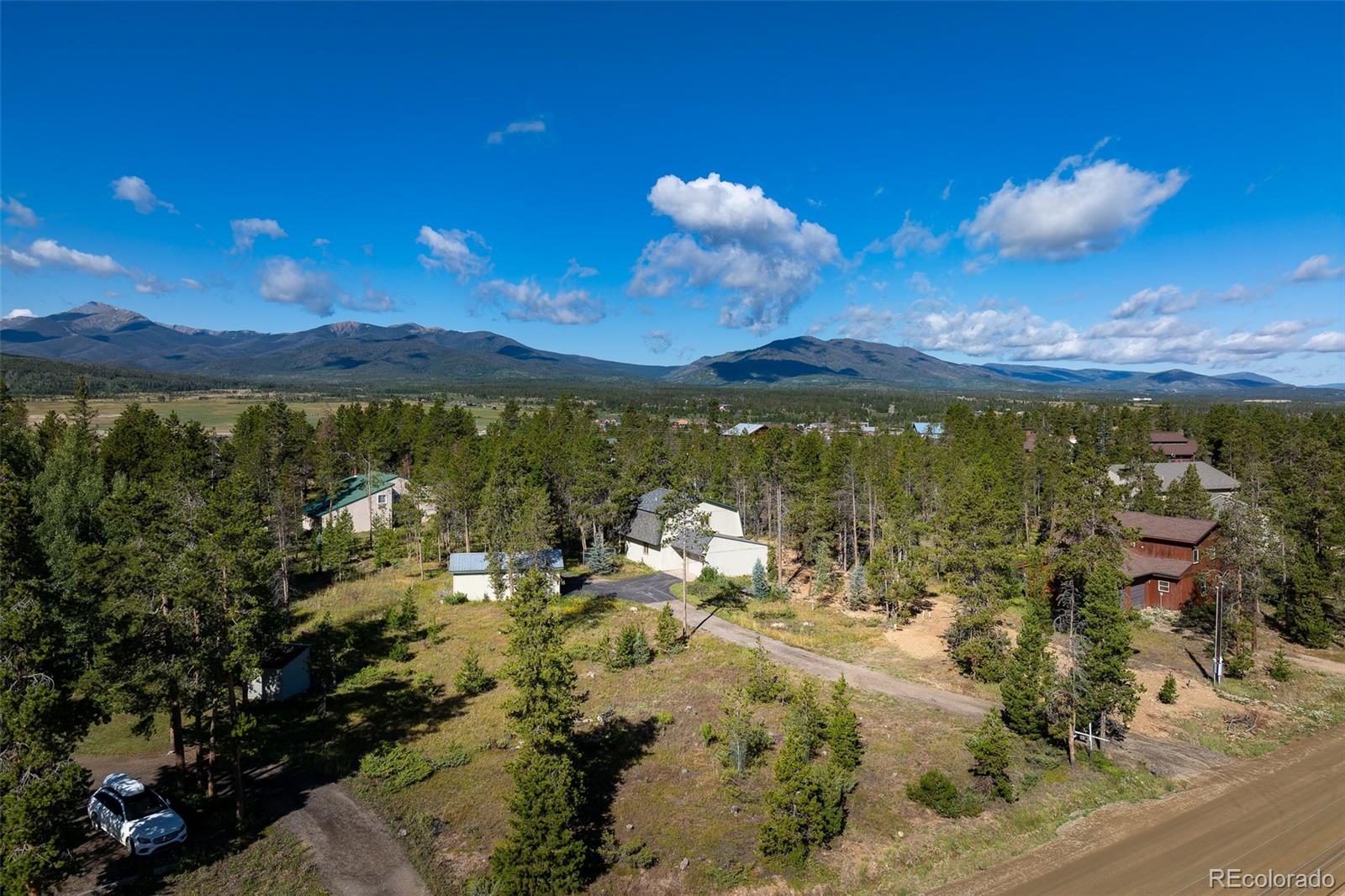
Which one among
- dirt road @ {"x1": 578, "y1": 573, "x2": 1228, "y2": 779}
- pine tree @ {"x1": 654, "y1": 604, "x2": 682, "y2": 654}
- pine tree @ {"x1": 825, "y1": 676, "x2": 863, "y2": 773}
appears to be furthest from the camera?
pine tree @ {"x1": 654, "y1": 604, "x2": 682, "y2": 654}

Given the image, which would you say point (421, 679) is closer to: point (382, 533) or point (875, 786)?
point (875, 786)

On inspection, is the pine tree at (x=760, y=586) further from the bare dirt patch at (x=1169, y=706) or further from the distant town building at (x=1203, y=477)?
the distant town building at (x=1203, y=477)

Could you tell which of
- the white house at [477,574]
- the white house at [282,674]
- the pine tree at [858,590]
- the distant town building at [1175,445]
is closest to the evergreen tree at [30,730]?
the white house at [282,674]

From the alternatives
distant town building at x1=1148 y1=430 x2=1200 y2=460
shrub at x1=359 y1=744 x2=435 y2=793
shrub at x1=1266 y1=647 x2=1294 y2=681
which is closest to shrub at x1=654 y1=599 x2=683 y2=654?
shrub at x1=359 y1=744 x2=435 y2=793

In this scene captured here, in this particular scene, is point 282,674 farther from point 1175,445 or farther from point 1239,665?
point 1175,445

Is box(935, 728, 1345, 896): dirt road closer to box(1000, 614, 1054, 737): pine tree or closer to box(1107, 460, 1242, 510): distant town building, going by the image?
box(1000, 614, 1054, 737): pine tree

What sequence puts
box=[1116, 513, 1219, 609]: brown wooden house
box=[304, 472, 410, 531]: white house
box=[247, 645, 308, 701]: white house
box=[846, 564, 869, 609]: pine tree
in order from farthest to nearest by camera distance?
box=[304, 472, 410, 531]: white house
box=[846, 564, 869, 609]: pine tree
box=[1116, 513, 1219, 609]: brown wooden house
box=[247, 645, 308, 701]: white house

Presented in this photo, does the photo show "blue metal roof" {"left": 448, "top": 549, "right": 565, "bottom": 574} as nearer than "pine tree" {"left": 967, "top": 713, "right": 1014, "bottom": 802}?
No

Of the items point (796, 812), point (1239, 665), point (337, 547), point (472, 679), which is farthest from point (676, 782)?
point (337, 547)
